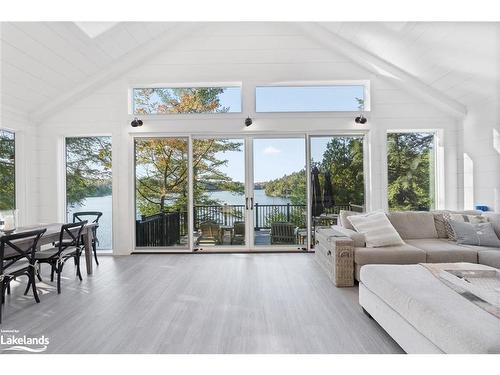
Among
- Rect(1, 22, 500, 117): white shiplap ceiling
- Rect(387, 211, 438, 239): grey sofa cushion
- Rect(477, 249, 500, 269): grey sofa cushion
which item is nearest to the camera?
Rect(477, 249, 500, 269): grey sofa cushion

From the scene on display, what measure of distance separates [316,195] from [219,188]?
181cm

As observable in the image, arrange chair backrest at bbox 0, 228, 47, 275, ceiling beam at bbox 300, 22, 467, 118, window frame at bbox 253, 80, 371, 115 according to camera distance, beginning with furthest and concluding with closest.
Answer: window frame at bbox 253, 80, 371, 115 < ceiling beam at bbox 300, 22, 467, 118 < chair backrest at bbox 0, 228, 47, 275

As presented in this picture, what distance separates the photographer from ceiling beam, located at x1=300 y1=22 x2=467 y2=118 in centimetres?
516

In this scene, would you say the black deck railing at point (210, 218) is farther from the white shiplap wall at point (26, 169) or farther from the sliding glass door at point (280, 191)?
the white shiplap wall at point (26, 169)

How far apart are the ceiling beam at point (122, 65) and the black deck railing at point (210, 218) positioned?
98.9 inches

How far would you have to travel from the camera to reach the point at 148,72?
17.8 ft

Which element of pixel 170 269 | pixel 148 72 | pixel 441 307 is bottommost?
pixel 170 269

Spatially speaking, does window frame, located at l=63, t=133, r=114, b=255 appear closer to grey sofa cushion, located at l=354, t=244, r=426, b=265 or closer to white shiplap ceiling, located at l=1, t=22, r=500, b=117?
white shiplap ceiling, located at l=1, t=22, r=500, b=117

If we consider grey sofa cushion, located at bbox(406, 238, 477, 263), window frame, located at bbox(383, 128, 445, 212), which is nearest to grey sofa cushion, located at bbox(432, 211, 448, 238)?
grey sofa cushion, located at bbox(406, 238, 477, 263)

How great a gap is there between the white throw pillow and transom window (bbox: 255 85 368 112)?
7.81 ft

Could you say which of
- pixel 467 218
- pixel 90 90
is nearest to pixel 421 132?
pixel 467 218

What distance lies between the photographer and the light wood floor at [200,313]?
7.39 ft
